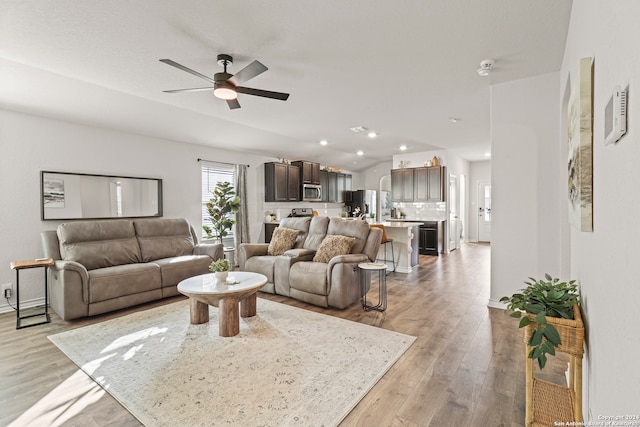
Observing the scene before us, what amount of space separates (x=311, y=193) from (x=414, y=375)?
6.11 m

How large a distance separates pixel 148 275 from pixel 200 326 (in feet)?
4.24

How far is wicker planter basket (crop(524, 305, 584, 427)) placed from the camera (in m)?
1.49

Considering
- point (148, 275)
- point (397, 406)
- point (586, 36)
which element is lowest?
point (397, 406)

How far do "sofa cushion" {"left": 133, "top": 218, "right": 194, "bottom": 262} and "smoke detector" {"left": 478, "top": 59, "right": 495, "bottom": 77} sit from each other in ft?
15.4

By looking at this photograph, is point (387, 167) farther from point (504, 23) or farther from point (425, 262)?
point (504, 23)

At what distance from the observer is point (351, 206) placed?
379 inches

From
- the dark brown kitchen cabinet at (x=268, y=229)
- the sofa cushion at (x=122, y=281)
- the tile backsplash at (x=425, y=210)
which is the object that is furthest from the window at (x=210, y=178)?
the tile backsplash at (x=425, y=210)

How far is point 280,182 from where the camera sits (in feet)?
23.7

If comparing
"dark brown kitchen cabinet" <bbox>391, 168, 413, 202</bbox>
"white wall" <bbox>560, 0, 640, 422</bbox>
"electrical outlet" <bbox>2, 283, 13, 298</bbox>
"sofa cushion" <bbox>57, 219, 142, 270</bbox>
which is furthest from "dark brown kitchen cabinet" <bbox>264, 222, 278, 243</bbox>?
"white wall" <bbox>560, 0, 640, 422</bbox>

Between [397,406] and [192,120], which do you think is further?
[192,120]

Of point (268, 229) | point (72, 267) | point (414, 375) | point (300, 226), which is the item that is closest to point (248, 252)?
point (300, 226)

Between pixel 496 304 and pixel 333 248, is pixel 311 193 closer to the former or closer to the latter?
pixel 333 248

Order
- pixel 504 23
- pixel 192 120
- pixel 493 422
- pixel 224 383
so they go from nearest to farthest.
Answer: pixel 493 422 < pixel 224 383 < pixel 504 23 < pixel 192 120

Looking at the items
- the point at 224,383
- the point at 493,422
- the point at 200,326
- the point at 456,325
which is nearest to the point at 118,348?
the point at 200,326
